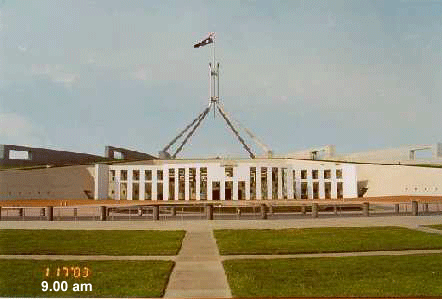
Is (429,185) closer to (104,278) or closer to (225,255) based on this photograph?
(225,255)

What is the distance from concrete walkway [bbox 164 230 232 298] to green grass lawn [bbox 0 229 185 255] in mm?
746

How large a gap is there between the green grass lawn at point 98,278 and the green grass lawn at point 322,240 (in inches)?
145

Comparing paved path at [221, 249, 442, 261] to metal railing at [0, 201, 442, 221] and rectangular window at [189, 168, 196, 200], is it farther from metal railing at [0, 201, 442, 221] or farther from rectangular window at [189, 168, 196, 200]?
rectangular window at [189, 168, 196, 200]

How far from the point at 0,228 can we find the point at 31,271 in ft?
42.4

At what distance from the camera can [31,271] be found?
38.4 ft

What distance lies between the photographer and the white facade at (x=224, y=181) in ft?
226

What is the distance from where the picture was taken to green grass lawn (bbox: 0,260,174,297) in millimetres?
9789

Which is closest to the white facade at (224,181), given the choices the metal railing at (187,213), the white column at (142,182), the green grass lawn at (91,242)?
the white column at (142,182)

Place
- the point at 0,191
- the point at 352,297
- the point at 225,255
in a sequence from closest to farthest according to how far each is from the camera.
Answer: the point at 352,297
the point at 225,255
the point at 0,191

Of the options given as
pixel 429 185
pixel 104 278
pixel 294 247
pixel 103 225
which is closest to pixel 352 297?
pixel 104 278

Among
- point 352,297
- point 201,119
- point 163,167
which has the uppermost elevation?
point 201,119

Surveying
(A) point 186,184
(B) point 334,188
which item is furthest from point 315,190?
(A) point 186,184

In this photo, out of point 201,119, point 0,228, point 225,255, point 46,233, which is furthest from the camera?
point 201,119

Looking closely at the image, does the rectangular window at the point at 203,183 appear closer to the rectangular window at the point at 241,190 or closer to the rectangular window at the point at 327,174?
the rectangular window at the point at 241,190
